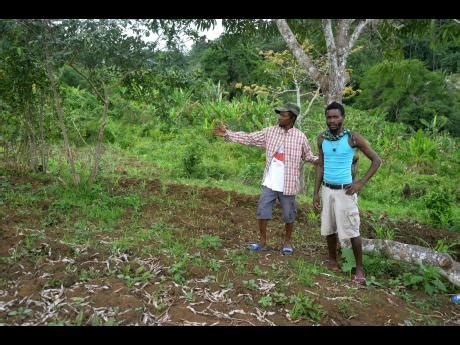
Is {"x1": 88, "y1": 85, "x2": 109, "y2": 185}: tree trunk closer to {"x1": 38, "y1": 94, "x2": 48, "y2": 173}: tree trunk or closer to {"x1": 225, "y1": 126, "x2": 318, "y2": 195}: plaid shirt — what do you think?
{"x1": 38, "y1": 94, "x2": 48, "y2": 173}: tree trunk

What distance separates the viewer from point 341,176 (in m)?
4.78

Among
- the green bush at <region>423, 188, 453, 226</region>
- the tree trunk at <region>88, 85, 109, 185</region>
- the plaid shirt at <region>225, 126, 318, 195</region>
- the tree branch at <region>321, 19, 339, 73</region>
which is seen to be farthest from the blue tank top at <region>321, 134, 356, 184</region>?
the tree trunk at <region>88, 85, 109, 185</region>

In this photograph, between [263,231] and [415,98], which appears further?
[415,98]

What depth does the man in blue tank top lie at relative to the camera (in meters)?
4.65

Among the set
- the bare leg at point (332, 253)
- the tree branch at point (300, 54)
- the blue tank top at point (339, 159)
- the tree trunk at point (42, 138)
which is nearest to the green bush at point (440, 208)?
the tree branch at point (300, 54)

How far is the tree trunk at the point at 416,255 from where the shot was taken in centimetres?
503

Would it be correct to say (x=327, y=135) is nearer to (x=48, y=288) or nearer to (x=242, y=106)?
(x=48, y=288)

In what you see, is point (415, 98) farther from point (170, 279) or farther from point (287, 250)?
point (170, 279)

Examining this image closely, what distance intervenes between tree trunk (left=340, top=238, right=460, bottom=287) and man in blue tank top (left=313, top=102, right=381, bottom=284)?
699 millimetres

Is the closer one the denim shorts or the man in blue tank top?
the man in blue tank top

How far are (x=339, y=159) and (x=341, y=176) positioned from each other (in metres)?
0.17

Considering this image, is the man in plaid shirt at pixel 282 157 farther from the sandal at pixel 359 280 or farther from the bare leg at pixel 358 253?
the sandal at pixel 359 280

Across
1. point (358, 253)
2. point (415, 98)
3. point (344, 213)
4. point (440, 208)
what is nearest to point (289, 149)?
point (344, 213)
